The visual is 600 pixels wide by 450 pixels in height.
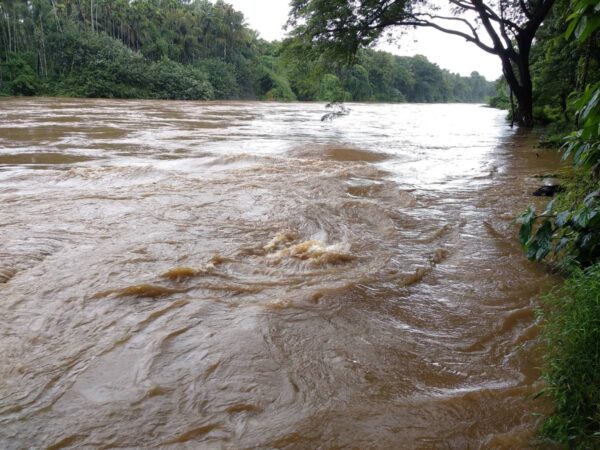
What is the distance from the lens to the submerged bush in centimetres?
170

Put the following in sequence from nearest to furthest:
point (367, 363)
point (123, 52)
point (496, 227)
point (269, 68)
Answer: point (367, 363) < point (496, 227) < point (123, 52) < point (269, 68)

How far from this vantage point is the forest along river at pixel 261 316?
203 cm

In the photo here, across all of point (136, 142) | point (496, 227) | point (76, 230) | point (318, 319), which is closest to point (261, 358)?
point (318, 319)

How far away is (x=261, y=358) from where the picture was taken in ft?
8.24

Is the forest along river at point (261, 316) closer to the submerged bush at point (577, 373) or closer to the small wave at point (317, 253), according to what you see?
the small wave at point (317, 253)

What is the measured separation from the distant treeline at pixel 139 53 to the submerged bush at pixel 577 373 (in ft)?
75.7

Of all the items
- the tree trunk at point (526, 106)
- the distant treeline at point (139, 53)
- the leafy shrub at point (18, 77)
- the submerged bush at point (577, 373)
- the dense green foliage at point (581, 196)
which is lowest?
the submerged bush at point (577, 373)

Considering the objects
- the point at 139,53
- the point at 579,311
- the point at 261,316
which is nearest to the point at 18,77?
the point at 139,53

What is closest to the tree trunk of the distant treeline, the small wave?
the distant treeline

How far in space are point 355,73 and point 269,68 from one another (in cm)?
1194

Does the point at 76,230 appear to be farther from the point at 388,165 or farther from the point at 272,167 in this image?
the point at 388,165

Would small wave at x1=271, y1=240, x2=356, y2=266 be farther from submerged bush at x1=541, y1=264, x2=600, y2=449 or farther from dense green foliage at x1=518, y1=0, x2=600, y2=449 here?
submerged bush at x1=541, y1=264, x2=600, y2=449

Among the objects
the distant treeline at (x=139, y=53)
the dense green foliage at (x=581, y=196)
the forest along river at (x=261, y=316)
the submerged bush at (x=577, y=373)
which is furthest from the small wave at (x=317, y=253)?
the distant treeline at (x=139, y=53)

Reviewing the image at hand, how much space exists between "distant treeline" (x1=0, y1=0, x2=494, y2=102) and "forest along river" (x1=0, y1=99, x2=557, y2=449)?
793 inches
